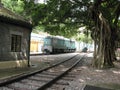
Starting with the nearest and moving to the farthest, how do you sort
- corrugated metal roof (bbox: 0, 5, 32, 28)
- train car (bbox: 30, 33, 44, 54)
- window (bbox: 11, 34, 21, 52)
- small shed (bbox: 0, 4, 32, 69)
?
corrugated metal roof (bbox: 0, 5, 32, 28) < small shed (bbox: 0, 4, 32, 69) < window (bbox: 11, 34, 21, 52) < train car (bbox: 30, 33, 44, 54)

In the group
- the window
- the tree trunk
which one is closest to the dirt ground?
the tree trunk

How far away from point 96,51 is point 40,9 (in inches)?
316

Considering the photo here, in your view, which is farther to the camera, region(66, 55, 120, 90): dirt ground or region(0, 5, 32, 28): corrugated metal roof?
region(0, 5, 32, 28): corrugated metal roof

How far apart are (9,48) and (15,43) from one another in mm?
1056

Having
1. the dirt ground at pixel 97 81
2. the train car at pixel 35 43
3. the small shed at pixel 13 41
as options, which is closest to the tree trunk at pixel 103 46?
the dirt ground at pixel 97 81

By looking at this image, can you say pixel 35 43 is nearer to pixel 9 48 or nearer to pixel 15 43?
pixel 15 43

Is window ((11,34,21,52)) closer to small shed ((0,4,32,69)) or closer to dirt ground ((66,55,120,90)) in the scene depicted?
small shed ((0,4,32,69))

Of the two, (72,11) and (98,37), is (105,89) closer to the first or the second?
(98,37)

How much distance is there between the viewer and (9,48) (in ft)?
53.6

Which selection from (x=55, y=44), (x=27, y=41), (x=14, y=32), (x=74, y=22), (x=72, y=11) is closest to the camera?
(x=14, y=32)

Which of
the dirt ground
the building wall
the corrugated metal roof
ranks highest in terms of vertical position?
the corrugated metal roof

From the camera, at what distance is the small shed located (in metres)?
15.5

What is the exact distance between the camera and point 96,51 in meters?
20.9

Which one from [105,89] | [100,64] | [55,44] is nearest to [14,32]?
[100,64]
